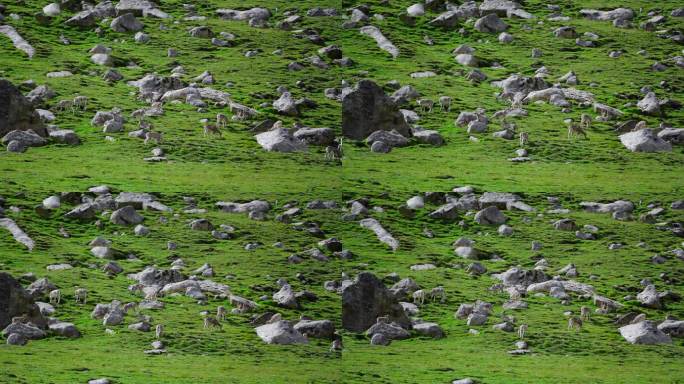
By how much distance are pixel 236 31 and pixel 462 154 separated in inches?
46.1

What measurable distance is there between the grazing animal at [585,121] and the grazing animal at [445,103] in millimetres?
570

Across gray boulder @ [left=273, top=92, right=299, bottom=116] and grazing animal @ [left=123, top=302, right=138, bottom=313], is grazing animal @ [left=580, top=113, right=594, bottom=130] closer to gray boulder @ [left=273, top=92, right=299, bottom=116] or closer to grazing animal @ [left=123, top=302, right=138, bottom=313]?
gray boulder @ [left=273, top=92, right=299, bottom=116]

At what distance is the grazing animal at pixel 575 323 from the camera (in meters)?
4.34

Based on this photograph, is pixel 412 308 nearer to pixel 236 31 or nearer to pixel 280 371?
pixel 280 371

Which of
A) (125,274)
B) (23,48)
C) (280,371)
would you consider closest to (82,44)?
(23,48)

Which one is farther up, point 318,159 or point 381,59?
point 381,59

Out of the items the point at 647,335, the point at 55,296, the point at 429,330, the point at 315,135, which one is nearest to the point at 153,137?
the point at 315,135

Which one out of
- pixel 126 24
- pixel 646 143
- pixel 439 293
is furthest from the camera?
pixel 126 24

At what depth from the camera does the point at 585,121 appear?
185 inches

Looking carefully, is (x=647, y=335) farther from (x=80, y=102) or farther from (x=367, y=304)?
(x=80, y=102)

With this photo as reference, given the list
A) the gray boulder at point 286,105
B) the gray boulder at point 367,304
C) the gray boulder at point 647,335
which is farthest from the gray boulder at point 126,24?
the gray boulder at point 647,335

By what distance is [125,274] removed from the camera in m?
4.39

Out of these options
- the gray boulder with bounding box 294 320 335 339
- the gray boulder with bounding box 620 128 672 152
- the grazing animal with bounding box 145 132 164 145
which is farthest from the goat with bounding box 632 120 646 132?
the grazing animal with bounding box 145 132 164 145

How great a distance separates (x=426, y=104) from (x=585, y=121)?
2.25ft
